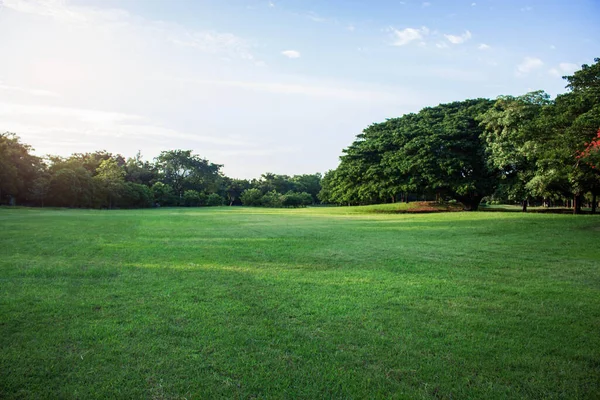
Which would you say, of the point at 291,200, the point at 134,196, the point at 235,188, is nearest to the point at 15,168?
the point at 134,196

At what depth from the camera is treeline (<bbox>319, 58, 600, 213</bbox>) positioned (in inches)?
681

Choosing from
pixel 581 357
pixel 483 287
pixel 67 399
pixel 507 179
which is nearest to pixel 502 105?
pixel 507 179

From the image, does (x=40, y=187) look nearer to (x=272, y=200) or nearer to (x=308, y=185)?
(x=272, y=200)

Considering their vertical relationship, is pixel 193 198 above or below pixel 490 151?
below

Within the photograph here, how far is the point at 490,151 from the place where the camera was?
91.9 feet

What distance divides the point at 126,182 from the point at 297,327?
214 feet

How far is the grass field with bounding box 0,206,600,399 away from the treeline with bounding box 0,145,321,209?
162 feet

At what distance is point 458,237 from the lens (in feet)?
46.5

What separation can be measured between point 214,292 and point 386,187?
29964mm

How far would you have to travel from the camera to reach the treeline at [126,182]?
4988 centimetres

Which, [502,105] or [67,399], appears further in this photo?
[502,105]

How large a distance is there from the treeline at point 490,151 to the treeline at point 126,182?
31.8 m

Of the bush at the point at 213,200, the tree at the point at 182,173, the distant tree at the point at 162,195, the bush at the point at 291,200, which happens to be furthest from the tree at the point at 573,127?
the tree at the point at 182,173

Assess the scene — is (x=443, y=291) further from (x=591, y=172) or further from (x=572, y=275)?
(x=591, y=172)
